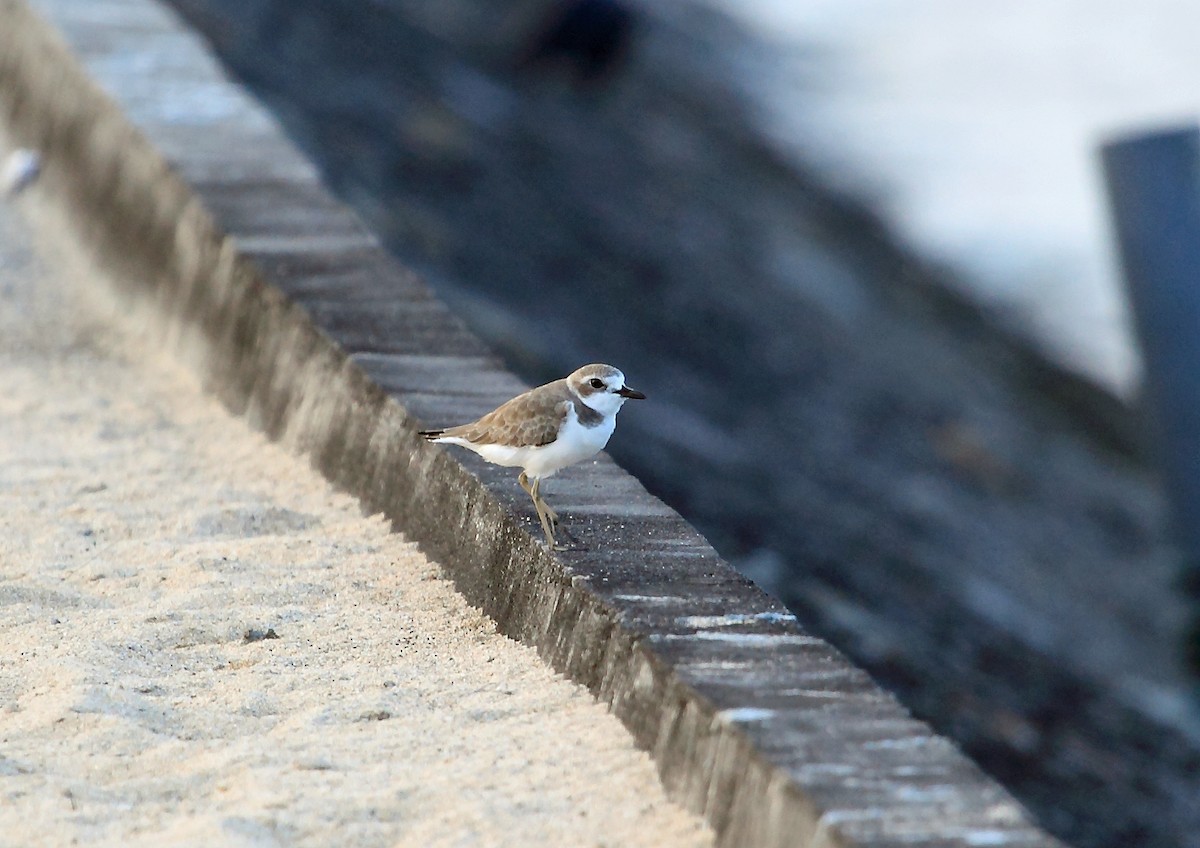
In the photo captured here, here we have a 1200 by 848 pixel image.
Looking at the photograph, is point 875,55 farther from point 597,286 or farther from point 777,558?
point 777,558

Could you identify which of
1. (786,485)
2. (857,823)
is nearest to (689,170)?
(786,485)

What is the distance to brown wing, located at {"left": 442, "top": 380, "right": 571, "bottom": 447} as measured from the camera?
3229mm

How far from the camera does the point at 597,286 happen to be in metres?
9.55

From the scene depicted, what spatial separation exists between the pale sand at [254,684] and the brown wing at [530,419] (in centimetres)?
45

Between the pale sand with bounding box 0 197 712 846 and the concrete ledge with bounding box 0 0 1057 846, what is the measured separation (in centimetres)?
11

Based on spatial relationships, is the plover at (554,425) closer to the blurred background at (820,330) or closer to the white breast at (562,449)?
the white breast at (562,449)


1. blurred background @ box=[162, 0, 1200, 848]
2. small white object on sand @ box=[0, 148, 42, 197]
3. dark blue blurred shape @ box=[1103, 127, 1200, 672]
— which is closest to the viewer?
small white object on sand @ box=[0, 148, 42, 197]

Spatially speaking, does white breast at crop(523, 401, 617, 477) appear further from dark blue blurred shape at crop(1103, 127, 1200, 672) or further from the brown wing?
dark blue blurred shape at crop(1103, 127, 1200, 672)

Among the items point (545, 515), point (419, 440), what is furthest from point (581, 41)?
point (545, 515)

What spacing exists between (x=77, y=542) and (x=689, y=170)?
941 centimetres

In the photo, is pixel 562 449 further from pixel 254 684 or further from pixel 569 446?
pixel 254 684

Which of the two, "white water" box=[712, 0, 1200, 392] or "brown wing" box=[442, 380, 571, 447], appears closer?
"brown wing" box=[442, 380, 571, 447]

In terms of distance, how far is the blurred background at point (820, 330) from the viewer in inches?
261

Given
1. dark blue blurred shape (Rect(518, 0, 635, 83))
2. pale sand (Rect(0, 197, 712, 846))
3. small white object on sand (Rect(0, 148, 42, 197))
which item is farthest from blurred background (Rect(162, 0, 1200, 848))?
pale sand (Rect(0, 197, 712, 846))
